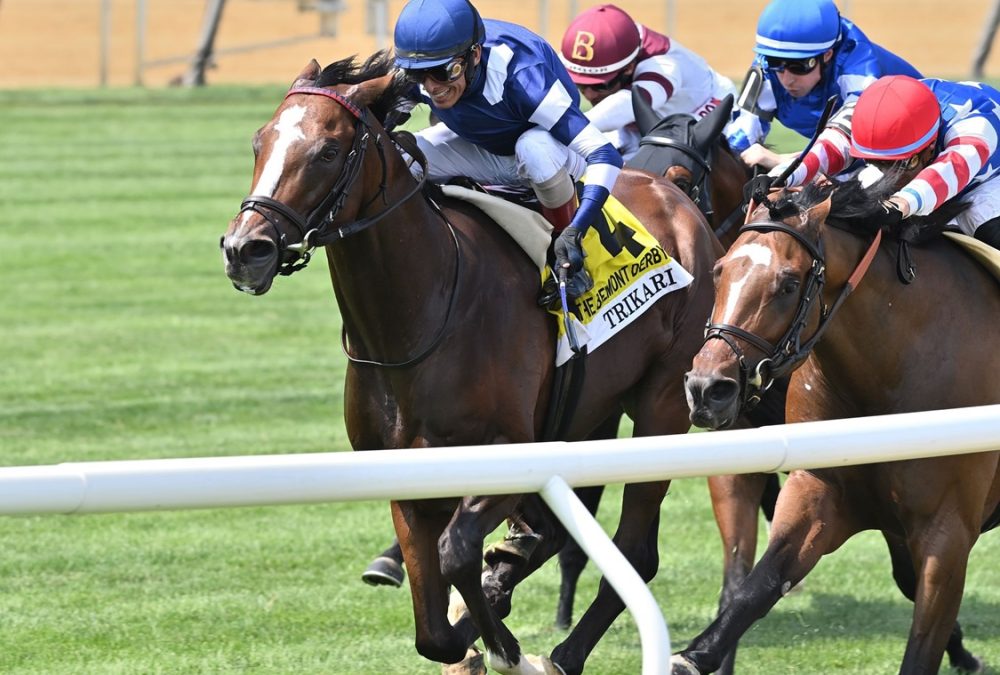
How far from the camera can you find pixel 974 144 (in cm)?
494

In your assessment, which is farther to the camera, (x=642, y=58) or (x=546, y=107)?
(x=642, y=58)

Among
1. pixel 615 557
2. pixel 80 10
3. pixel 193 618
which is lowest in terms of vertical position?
pixel 80 10

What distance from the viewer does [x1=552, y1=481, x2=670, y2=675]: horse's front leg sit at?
514 centimetres

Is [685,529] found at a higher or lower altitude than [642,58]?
lower

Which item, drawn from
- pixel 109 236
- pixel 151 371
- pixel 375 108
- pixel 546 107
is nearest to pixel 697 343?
pixel 546 107

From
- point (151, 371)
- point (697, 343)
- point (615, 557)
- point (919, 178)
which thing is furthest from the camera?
point (151, 371)

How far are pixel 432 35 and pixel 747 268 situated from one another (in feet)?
3.94

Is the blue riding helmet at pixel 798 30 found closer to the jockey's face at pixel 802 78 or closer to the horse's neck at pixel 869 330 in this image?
the jockey's face at pixel 802 78

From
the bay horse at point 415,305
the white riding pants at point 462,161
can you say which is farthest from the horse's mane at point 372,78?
the white riding pants at point 462,161

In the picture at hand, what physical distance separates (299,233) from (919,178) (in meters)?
1.77

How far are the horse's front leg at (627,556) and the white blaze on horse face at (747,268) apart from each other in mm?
1294

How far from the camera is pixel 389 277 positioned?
A: 479cm

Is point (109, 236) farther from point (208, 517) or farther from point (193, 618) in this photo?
point (193, 618)

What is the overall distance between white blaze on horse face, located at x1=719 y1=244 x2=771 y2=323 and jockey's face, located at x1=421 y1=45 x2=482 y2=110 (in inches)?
43.8
